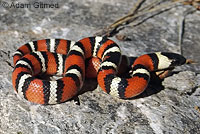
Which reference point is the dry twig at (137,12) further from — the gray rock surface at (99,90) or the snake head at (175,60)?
the snake head at (175,60)

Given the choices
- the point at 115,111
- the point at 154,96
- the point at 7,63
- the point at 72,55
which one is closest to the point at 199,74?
the point at 154,96

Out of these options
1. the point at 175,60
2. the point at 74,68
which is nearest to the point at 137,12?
the point at 175,60

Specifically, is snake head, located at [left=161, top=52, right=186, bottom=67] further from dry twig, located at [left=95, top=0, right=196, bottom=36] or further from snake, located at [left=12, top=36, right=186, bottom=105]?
dry twig, located at [left=95, top=0, right=196, bottom=36]

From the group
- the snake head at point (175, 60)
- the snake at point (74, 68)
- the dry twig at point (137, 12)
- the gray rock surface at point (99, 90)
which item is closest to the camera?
the gray rock surface at point (99, 90)

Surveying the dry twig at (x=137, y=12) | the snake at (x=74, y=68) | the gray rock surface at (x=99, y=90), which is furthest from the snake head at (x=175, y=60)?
the dry twig at (x=137, y=12)

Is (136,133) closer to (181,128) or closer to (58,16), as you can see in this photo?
(181,128)

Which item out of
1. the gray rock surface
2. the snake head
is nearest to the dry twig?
the gray rock surface
